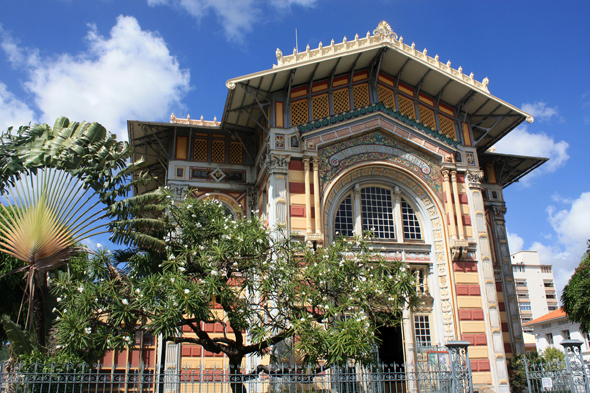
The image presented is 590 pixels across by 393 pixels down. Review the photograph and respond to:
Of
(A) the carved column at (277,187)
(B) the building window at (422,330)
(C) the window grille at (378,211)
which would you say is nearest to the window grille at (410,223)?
(C) the window grille at (378,211)

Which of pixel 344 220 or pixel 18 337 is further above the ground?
pixel 344 220

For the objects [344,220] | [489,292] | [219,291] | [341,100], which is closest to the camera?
[219,291]

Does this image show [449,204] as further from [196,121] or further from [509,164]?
[196,121]

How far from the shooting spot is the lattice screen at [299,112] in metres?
23.6

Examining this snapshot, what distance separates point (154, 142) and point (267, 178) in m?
6.72

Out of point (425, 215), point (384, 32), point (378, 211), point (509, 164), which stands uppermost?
point (384, 32)

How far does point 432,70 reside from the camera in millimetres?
24766

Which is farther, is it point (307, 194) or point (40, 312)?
point (307, 194)

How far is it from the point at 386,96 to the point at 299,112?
451 centimetres

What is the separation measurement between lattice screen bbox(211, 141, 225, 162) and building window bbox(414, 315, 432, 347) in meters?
12.0

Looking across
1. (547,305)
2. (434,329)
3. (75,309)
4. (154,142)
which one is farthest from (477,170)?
(547,305)

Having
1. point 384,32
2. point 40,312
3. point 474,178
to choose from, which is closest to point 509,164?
point 474,178

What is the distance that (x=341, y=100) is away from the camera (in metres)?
24.5

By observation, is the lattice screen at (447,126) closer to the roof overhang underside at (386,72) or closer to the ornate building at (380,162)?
the ornate building at (380,162)
